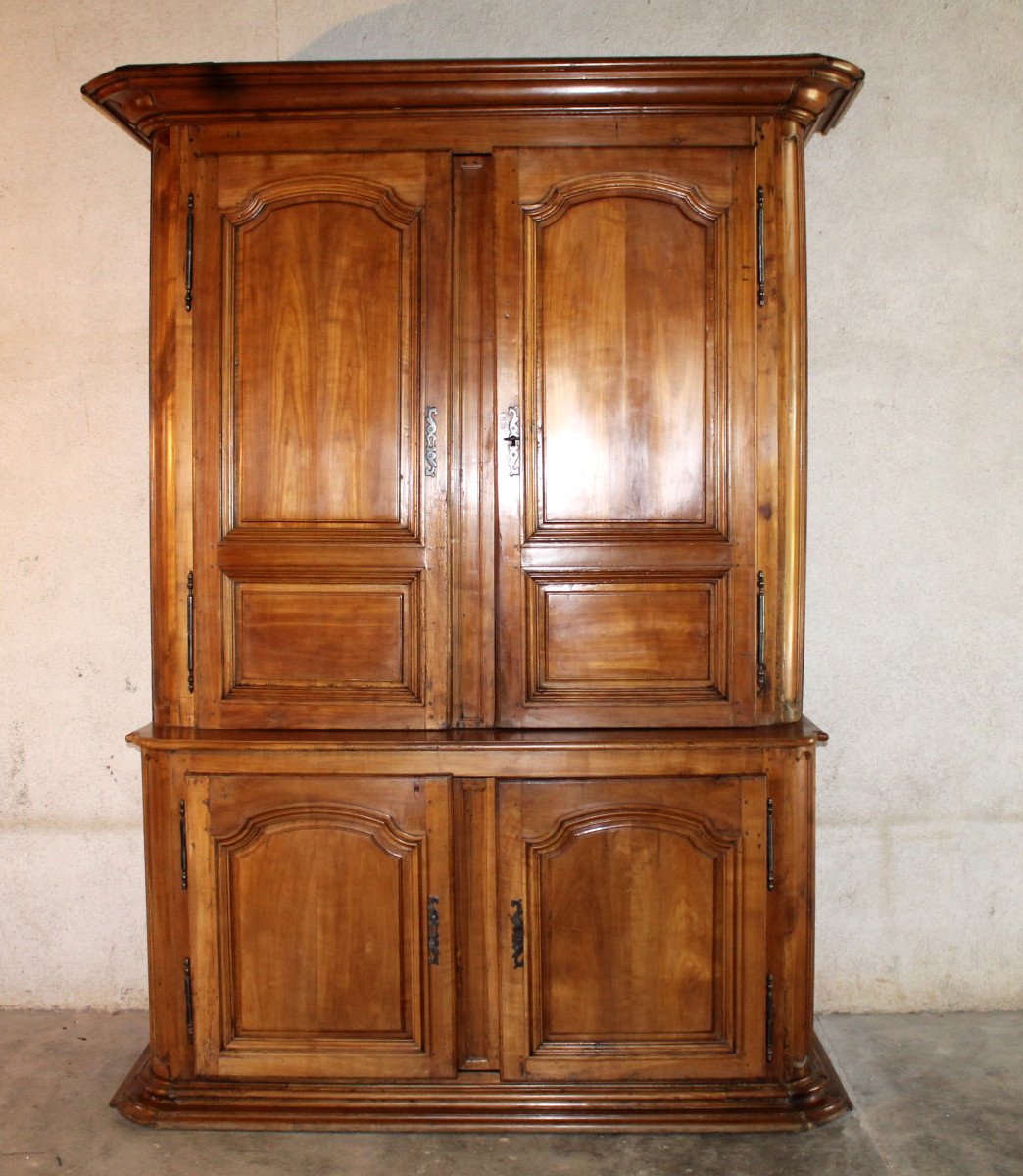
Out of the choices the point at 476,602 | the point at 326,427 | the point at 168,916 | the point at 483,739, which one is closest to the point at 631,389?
A: the point at 476,602

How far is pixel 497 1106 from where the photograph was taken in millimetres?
2211

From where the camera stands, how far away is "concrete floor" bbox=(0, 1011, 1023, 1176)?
209 centimetres

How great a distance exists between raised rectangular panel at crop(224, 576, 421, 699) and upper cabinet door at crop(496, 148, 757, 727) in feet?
0.83

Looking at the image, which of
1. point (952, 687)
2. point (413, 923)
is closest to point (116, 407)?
point (413, 923)

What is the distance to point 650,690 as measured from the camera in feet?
7.48

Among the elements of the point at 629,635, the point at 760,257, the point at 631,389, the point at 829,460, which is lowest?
the point at 629,635

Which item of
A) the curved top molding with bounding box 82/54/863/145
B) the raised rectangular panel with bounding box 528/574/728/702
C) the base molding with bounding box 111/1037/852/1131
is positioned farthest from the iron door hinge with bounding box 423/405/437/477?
the base molding with bounding box 111/1037/852/1131

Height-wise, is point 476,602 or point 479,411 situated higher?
point 479,411

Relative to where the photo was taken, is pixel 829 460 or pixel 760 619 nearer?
pixel 760 619

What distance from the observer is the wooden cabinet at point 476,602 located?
2.21 meters

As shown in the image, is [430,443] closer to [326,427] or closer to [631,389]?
[326,427]

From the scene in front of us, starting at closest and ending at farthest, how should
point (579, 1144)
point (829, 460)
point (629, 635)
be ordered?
point (579, 1144) → point (629, 635) → point (829, 460)

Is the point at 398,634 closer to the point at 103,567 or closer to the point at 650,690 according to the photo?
the point at 650,690

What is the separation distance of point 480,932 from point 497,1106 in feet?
1.26
